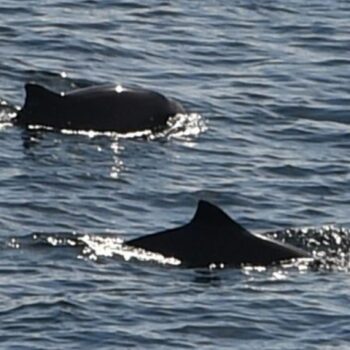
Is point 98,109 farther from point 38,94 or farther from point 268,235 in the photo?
point 268,235

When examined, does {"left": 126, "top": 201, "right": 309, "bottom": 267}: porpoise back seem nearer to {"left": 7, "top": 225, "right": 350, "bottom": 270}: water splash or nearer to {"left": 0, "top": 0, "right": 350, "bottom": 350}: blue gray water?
{"left": 7, "top": 225, "right": 350, "bottom": 270}: water splash

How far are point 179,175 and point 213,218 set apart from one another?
3491 mm

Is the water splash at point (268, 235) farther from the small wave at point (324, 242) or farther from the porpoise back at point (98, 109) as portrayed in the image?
the porpoise back at point (98, 109)

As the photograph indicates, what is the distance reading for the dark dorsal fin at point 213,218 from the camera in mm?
21469

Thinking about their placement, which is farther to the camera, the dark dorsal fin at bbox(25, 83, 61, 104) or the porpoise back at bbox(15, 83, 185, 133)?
the porpoise back at bbox(15, 83, 185, 133)

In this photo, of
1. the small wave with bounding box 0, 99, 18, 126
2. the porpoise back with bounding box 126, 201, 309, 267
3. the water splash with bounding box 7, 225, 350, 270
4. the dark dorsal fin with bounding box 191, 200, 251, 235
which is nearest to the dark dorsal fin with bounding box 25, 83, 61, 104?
the small wave with bounding box 0, 99, 18, 126

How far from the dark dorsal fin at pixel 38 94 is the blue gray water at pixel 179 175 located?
377 mm

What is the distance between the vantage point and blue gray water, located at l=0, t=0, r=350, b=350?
775 inches

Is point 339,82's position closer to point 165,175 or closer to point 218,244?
point 165,175

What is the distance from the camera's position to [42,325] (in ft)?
63.7

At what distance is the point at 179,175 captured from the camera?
25.1m

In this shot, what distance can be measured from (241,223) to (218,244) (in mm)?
1701

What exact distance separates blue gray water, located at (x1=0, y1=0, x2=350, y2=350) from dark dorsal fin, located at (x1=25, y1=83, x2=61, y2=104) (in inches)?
14.9

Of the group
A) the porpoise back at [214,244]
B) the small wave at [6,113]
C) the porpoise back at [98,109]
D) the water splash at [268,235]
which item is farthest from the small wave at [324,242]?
the small wave at [6,113]
